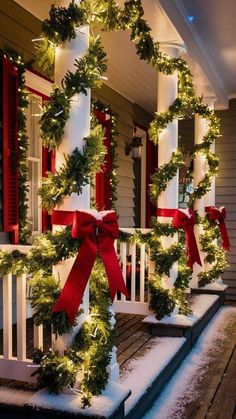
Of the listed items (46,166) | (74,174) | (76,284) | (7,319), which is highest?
(46,166)

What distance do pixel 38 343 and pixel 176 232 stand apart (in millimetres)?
1775

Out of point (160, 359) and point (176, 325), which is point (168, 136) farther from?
point (160, 359)

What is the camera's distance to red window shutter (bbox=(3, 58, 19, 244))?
381cm

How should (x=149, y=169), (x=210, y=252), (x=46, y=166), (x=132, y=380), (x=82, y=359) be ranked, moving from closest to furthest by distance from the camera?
(x=82, y=359) → (x=132, y=380) → (x=46, y=166) → (x=210, y=252) → (x=149, y=169)

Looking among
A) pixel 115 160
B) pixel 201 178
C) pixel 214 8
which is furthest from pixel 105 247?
pixel 115 160

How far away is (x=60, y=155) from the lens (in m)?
2.32

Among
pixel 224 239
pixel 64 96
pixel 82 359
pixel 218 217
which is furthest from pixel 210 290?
pixel 64 96

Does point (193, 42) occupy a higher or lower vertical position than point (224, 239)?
higher

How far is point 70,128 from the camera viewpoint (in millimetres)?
2311

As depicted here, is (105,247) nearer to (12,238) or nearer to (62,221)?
(62,221)

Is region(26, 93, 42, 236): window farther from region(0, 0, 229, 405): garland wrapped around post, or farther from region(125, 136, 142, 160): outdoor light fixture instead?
region(125, 136, 142, 160): outdoor light fixture

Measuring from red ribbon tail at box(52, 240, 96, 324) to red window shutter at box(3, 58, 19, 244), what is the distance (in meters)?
1.79

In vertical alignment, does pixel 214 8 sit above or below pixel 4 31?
above

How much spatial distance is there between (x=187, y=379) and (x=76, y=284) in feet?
5.63
